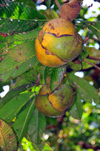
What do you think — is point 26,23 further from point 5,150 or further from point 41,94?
point 5,150

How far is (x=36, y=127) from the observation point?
1547 mm

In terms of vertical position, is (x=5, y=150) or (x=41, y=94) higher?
(x=41, y=94)

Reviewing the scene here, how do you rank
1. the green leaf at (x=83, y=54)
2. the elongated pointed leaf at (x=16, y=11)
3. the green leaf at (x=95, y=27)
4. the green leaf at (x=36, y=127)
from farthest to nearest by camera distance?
the green leaf at (x=36, y=127), the green leaf at (x=83, y=54), the green leaf at (x=95, y=27), the elongated pointed leaf at (x=16, y=11)

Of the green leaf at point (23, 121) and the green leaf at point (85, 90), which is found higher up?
the green leaf at point (23, 121)

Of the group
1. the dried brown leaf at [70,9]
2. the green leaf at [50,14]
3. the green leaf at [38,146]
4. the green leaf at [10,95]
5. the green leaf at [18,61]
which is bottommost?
the green leaf at [38,146]

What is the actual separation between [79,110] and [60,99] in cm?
40

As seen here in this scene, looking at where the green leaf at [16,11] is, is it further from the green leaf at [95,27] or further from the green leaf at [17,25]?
the green leaf at [95,27]

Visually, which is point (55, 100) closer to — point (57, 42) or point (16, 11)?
point (57, 42)

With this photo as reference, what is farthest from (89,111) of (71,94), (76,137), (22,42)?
(22,42)

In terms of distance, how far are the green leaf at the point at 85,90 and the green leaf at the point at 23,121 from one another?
459 millimetres

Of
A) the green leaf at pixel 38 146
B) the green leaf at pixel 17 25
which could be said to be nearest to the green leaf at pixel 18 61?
the green leaf at pixel 17 25

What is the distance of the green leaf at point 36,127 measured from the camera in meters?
1.55

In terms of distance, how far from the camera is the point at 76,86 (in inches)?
64.4

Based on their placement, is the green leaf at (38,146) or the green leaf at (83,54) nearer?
the green leaf at (83,54)
